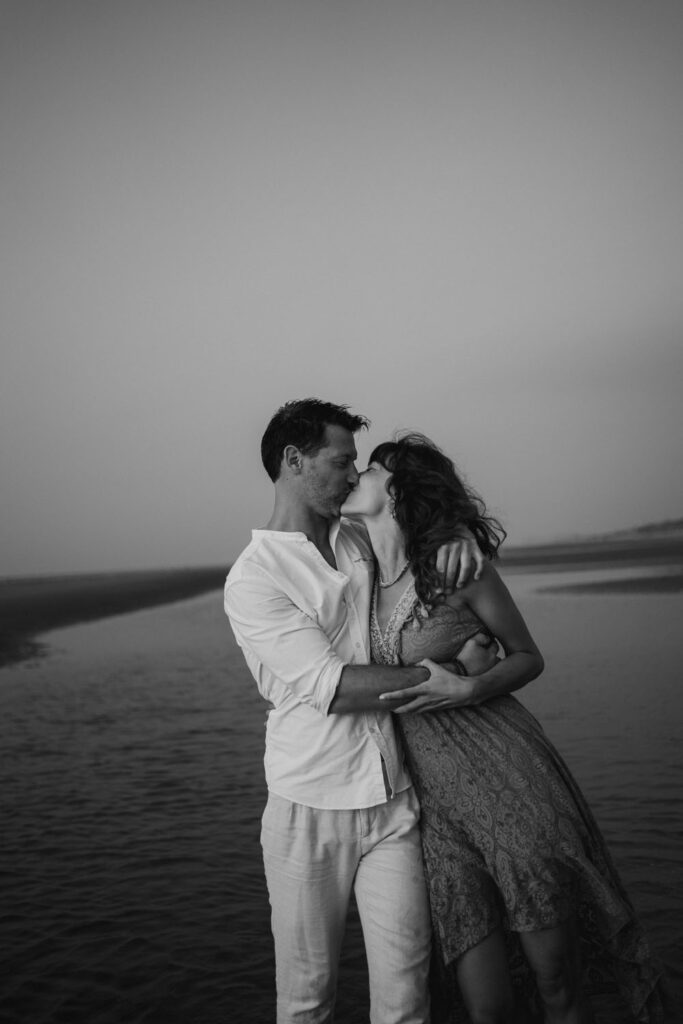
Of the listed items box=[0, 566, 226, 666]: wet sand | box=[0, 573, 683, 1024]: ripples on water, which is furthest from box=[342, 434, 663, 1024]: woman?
box=[0, 566, 226, 666]: wet sand

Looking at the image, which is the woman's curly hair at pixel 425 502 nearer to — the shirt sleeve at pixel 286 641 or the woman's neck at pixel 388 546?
the woman's neck at pixel 388 546

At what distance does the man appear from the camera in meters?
2.77

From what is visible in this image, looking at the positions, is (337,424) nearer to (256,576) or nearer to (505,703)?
(256,576)

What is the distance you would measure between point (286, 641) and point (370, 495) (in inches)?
23.7

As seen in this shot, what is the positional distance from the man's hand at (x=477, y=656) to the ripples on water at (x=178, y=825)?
1.97m

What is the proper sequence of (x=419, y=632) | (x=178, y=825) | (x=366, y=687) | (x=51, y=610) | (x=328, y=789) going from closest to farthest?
(x=366, y=687) → (x=328, y=789) → (x=419, y=632) → (x=178, y=825) → (x=51, y=610)

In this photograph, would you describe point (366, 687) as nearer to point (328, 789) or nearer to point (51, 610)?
point (328, 789)

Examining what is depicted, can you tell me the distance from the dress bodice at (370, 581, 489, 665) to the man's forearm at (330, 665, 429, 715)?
18 centimetres

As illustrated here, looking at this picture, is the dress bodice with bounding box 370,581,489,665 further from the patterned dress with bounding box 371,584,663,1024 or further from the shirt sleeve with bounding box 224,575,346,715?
the shirt sleeve with bounding box 224,575,346,715

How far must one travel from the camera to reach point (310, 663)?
2.75 meters

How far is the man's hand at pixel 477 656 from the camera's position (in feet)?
9.57

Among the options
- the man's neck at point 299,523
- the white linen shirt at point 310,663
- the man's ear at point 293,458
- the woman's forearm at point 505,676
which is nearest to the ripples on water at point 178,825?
the white linen shirt at point 310,663

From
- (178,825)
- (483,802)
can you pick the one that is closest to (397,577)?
(483,802)

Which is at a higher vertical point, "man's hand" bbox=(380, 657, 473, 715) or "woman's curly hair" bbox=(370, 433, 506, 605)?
"woman's curly hair" bbox=(370, 433, 506, 605)
